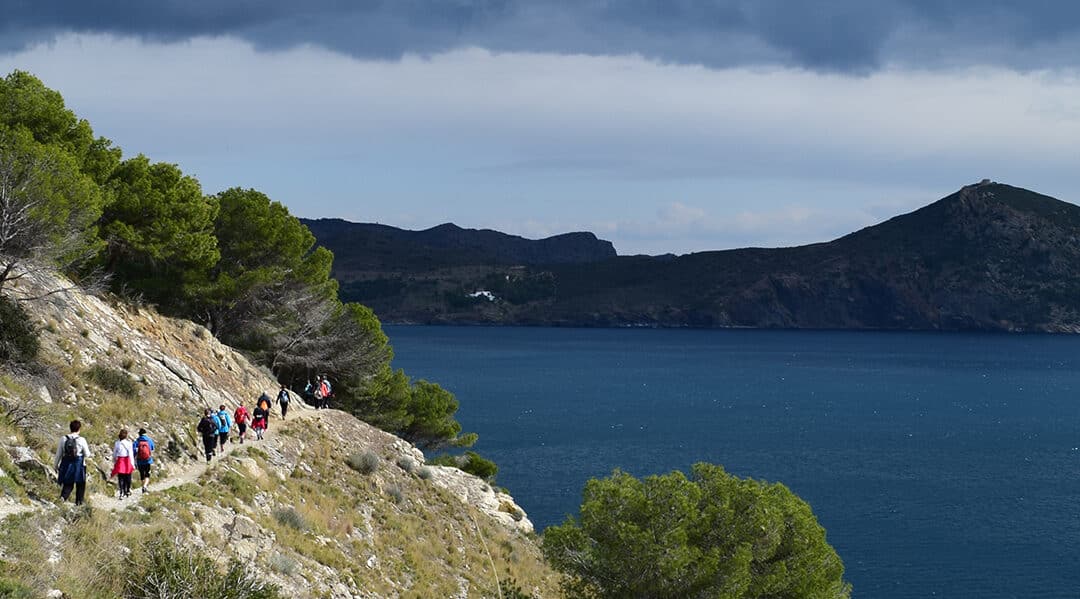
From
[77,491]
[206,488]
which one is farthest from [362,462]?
[77,491]

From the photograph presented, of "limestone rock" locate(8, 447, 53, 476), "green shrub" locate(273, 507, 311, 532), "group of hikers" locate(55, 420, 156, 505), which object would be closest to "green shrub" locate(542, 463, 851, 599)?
"green shrub" locate(273, 507, 311, 532)

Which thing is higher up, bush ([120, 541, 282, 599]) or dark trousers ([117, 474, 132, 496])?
dark trousers ([117, 474, 132, 496])

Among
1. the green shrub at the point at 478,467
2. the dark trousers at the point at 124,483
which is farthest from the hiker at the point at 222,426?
the green shrub at the point at 478,467

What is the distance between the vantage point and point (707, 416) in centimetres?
11444

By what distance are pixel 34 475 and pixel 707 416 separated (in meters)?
102

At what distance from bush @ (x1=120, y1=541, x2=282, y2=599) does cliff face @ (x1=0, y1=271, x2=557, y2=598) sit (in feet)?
1.79

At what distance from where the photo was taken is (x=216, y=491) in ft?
75.4

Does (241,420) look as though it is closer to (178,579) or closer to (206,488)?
(206,488)

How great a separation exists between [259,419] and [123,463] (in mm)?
10736

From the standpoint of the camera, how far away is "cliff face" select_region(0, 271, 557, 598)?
17047 mm

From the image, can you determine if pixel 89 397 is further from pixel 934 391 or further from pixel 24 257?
pixel 934 391

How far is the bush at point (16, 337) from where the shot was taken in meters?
23.8

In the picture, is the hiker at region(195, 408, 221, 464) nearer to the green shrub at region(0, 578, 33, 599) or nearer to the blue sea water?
the green shrub at region(0, 578, 33, 599)

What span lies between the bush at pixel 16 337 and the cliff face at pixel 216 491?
2.21 ft
